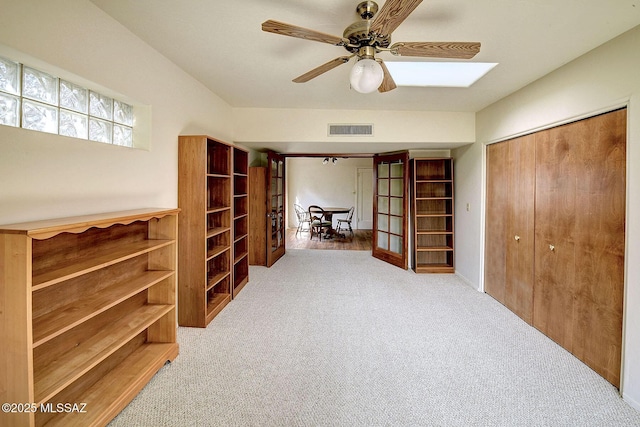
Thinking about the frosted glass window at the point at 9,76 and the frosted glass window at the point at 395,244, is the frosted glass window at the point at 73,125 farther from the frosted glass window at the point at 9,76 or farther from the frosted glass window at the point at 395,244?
the frosted glass window at the point at 395,244

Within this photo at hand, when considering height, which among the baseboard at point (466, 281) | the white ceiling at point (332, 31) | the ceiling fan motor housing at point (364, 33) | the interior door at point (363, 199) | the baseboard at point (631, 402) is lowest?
the baseboard at point (631, 402)

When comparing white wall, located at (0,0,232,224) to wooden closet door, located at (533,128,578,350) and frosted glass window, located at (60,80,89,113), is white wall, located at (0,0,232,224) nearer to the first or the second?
frosted glass window, located at (60,80,89,113)

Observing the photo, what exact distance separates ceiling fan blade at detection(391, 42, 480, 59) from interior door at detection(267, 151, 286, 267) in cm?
346

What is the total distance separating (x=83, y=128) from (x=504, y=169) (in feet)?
12.9

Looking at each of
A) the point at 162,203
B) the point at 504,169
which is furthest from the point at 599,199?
the point at 162,203

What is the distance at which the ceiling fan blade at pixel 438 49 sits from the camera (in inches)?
59.8

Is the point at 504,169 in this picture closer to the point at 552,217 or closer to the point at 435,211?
the point at 552,217

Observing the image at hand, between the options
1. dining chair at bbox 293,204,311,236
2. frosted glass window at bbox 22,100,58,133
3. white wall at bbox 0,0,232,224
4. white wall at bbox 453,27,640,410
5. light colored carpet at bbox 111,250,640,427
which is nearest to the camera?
white wall at bbox 0,0,232,224

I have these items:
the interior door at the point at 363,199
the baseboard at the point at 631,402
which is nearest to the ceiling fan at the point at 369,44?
the baseboard at the point at 631,402

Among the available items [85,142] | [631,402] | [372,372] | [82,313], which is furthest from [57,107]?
[631,402]

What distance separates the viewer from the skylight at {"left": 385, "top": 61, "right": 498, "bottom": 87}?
270cm

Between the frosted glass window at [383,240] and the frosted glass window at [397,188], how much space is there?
32.0 inches

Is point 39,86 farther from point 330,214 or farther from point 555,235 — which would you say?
point 330,214

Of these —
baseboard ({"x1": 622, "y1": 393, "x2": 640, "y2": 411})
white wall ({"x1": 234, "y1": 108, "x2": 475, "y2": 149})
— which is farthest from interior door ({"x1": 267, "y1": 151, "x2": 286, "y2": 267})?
baseboard ({"x1": 622, "y1": 393, "x2": 640, "y2": 411})
